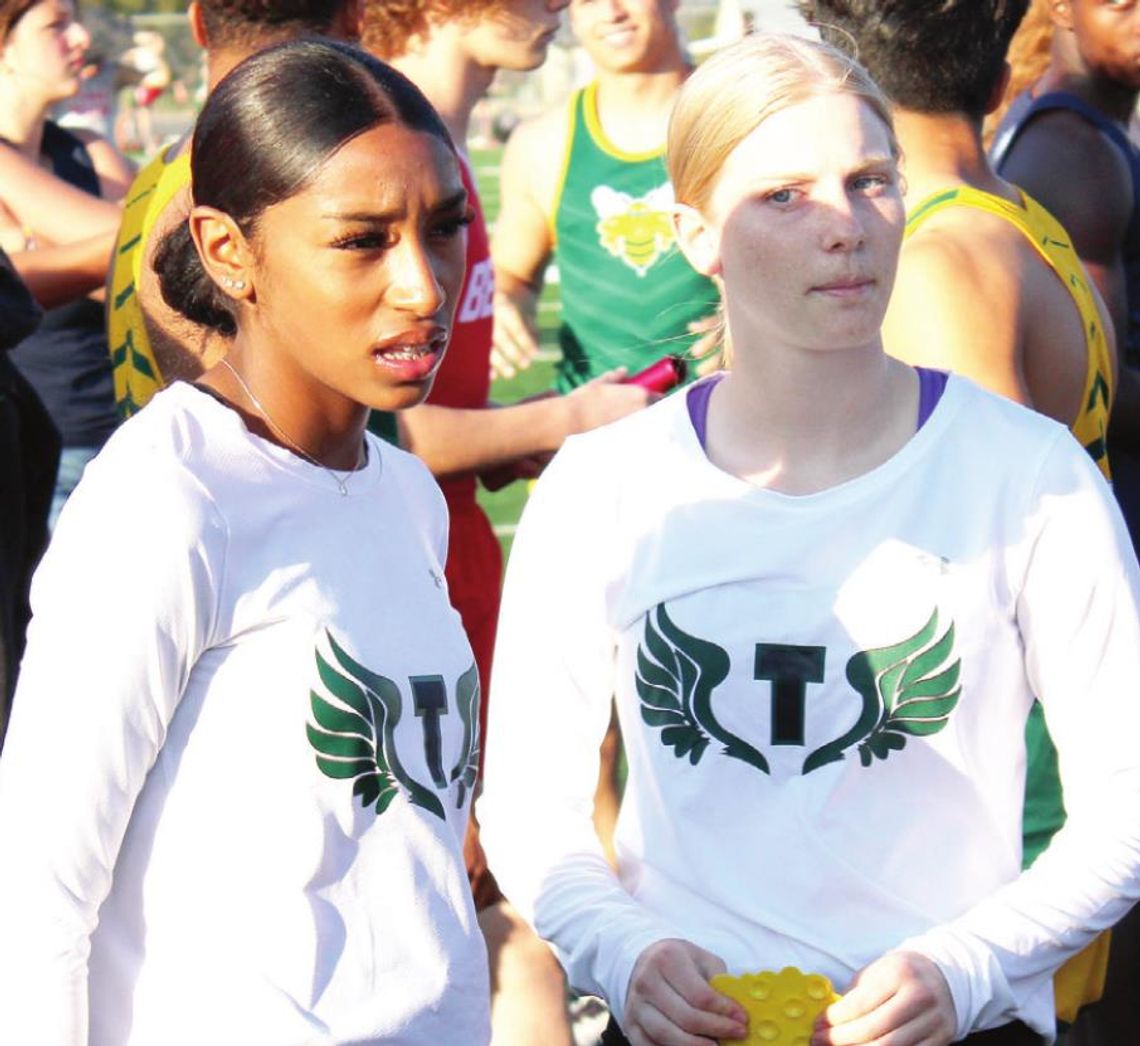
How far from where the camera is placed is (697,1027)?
2150mm

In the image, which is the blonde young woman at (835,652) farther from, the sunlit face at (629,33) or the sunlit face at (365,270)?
the sunlit face at (629,33)

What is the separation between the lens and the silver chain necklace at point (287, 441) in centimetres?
210

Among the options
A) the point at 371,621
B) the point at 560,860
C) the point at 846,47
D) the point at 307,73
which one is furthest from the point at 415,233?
the point at 846,47

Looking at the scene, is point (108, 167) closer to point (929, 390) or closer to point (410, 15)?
point (410, 15)

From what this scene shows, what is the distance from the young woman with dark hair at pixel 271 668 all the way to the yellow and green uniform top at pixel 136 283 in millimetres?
1123

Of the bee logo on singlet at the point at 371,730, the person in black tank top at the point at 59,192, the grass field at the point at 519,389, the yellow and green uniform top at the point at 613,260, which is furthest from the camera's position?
the grass field at the point at 519,389

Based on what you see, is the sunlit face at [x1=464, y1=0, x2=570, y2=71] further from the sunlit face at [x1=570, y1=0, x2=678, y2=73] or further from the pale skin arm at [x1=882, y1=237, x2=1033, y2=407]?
the pale skin arm at [x1=882, y1=237, x2=1033, y2=407]

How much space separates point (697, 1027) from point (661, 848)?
29cm

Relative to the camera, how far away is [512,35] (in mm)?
4238

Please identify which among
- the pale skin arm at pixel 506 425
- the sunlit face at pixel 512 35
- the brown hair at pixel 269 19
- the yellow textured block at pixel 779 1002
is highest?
the brown hair at pixel 269 19

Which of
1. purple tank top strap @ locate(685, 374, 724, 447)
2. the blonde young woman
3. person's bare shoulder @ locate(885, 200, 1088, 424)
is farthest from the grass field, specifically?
the blonde young woman

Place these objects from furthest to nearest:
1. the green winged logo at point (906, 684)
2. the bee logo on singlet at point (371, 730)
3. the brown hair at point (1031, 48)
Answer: the brown hair at point (1031, 48) → the green winged logo at point (906, 684) → the bee logo on singlet at point (371, 730)

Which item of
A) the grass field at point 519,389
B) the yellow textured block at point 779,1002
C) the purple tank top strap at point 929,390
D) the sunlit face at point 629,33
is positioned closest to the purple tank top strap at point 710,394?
the purple tank top strap at point 929,390

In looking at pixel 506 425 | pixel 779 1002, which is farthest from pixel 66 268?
pixel 779 1002
